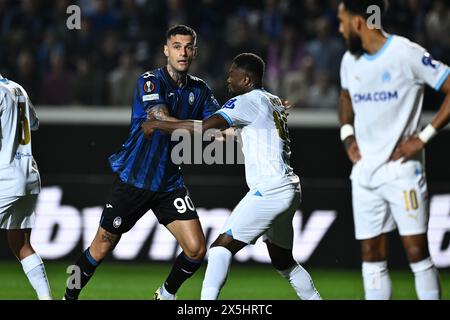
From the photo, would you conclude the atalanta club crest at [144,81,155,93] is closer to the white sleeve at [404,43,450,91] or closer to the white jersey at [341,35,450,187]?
the white jersey at [341,35,450,187]

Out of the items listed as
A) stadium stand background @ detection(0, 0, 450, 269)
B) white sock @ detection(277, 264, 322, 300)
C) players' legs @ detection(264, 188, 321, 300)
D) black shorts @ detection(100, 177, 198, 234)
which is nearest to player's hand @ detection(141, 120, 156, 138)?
black shorts @ detection(100, 177, 198, 234)

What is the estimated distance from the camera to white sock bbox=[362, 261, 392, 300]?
586cm

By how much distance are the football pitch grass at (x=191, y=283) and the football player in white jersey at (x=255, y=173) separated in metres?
2.01

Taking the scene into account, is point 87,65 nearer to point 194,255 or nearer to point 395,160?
point 194,255

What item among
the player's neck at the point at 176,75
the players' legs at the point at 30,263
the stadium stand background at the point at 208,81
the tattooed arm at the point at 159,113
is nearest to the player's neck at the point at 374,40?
the tattooed arm at the point at 159,113

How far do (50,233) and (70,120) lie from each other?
67.0 inches

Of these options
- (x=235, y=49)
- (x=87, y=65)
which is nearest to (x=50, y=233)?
(x=87, y=65)

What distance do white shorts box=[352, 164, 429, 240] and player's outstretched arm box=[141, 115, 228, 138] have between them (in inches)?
47.6

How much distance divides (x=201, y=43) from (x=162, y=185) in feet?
17.0

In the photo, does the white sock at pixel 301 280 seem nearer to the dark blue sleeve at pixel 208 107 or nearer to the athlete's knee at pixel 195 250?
the athlete's knee at pixel 195 250

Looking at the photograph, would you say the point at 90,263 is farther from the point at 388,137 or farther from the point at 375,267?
the point at 388,137

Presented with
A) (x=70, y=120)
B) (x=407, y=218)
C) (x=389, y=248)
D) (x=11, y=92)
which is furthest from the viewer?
(x=70, y=120)

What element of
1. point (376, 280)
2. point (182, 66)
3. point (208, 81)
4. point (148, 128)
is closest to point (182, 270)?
point (148, 128)
